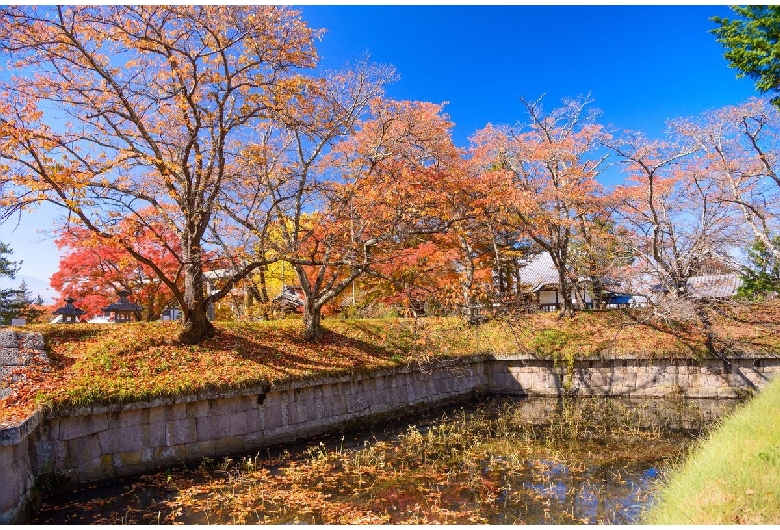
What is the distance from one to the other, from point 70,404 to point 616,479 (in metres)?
8.58

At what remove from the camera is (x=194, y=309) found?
36.8 ft

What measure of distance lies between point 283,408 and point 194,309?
9.60ft

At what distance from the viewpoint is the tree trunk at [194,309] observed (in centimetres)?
1109

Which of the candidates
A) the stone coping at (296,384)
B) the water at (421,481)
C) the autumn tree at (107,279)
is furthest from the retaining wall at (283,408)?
the autumn tree at (107,279)

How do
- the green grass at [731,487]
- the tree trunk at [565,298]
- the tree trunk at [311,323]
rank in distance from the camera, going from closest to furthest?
the green grass at [731,487]
the tree trunk at [311,323]
the tree trunk at [565,298]

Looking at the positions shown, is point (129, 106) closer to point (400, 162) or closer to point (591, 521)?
point (400, 162)

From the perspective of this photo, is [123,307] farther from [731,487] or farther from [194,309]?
[731,487]

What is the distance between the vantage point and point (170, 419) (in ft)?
→ 29.6

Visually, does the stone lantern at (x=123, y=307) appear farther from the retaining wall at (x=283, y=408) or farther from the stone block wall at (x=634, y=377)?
the stone block wall at (x=634, y=377)

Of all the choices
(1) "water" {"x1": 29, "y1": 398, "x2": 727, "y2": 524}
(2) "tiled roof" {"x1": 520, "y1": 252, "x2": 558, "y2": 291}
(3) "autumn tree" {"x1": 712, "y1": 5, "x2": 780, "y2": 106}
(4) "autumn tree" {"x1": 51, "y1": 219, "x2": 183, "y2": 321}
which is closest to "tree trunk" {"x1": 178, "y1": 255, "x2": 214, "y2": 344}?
(1) "water" {"x1": 29, "y1": 398, "x2": 727, "y2": 524}

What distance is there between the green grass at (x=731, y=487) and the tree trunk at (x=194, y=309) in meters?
9.13

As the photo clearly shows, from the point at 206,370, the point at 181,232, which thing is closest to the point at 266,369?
the point at 206,370

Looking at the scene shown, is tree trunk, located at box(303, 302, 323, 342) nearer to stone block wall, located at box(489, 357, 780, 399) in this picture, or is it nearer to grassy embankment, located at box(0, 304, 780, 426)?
grassy embankment, located at box(0, 304, 780, 426)

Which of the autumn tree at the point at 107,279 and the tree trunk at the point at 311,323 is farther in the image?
the autumn tree at the point at 107,279
